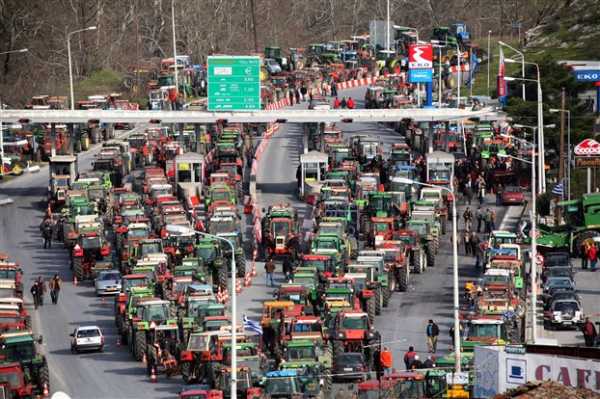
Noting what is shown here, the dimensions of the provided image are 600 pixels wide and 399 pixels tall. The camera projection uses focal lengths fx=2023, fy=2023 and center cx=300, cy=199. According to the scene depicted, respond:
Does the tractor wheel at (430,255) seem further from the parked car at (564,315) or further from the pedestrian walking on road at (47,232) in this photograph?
the pedestrian walking on road at (47,232)

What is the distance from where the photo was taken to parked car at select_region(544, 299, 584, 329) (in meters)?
72.9

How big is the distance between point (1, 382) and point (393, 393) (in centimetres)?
1330

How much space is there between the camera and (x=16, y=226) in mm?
102125

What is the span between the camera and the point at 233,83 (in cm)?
10794

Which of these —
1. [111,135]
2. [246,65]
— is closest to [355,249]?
[246,65]

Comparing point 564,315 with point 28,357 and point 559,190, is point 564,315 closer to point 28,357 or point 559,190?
point 28,357

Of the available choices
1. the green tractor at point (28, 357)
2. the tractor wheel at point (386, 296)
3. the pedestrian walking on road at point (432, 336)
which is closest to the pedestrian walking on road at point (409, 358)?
the pedestrian walking on road at point (432, 336)

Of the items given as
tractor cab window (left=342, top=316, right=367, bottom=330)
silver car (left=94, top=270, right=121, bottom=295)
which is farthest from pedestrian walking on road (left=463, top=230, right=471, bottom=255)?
tractor cab window (left=342, top=316, right=367, bottom=330)

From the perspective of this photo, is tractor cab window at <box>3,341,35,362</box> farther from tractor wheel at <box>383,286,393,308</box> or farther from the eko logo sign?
the eko logo sign

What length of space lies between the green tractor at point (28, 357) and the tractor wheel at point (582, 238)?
27164 mm

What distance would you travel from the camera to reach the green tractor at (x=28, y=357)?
66.8 m

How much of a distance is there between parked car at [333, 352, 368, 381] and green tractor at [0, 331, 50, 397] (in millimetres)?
9618

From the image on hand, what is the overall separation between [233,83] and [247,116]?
3.28 meters

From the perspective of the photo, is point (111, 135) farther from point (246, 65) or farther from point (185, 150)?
point (246, 65)
